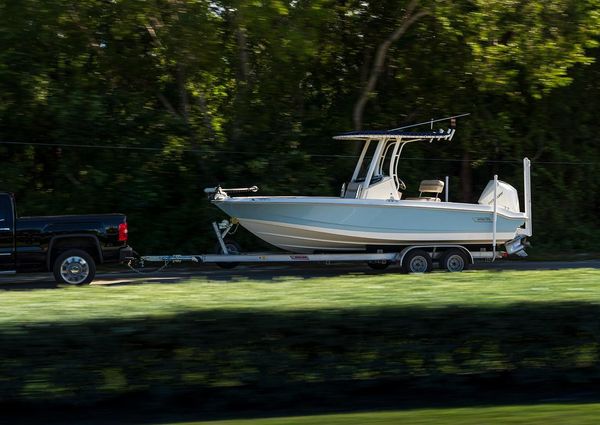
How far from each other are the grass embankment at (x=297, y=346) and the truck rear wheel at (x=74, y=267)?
770 cm

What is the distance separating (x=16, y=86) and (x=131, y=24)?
9.78 ft

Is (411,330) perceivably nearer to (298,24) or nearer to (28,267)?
(28,267)

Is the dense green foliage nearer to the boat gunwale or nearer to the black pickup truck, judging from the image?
the boat gunwale

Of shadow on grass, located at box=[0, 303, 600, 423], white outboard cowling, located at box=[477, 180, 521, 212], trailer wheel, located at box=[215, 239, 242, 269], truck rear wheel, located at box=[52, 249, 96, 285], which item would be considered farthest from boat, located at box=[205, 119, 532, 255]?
shadow on grass, located at box=[0, 303, 600, 423]

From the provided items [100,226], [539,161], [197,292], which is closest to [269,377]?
[197,292]

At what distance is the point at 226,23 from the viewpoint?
20891 mm

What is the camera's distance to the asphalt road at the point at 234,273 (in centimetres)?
1672

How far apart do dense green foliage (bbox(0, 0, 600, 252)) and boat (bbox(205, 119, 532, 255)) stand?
2.73 m

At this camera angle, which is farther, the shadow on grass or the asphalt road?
the asphalt road

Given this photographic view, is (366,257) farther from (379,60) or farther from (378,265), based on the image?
(379,60)

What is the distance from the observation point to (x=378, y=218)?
1797 centimetres

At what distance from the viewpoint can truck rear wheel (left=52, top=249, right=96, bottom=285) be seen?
15641mm

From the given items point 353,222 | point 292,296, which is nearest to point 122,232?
point 353,222

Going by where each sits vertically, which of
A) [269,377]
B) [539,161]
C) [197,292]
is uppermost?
[539,161]
